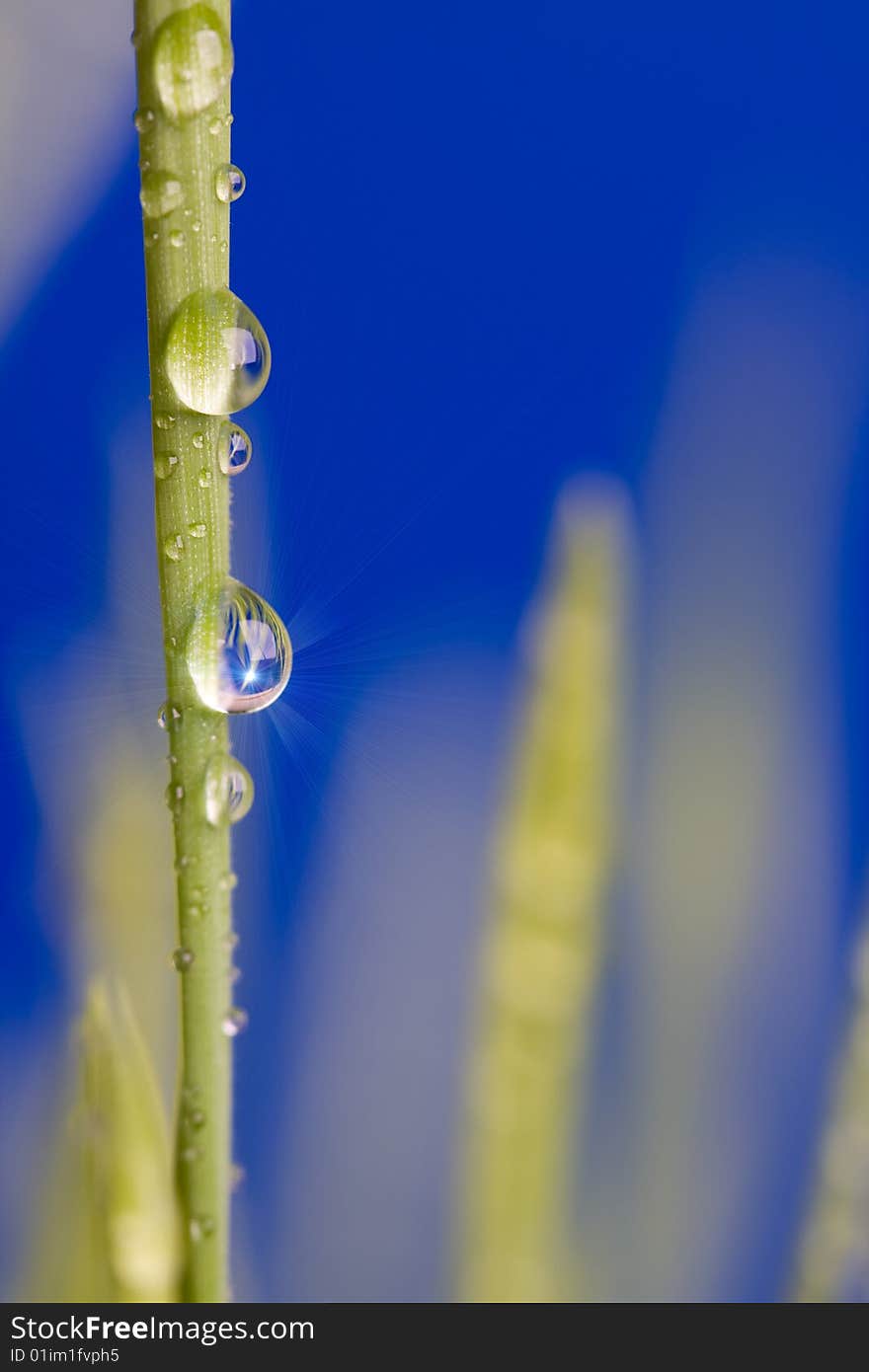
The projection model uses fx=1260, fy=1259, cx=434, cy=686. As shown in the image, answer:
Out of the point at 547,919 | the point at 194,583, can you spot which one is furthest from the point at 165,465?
the point at 547,919

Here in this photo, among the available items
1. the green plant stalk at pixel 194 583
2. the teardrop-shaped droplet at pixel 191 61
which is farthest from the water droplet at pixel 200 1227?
the teardrop-shaped droplet at pixel 191 61

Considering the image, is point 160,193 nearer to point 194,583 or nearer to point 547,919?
point 194,583

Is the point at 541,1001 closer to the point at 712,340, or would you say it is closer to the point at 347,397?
the point at 347,397

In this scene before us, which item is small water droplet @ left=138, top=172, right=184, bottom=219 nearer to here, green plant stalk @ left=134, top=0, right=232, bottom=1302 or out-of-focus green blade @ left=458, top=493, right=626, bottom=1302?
green plant stalk @ left=134, top=0, right=232, bottom=1302

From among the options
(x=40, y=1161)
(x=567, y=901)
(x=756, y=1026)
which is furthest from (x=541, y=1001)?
(x=756, y=1026)

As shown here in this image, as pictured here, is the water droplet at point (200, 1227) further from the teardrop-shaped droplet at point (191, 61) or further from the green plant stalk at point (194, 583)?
the teardrop-shaped droplet at point (191, 61)

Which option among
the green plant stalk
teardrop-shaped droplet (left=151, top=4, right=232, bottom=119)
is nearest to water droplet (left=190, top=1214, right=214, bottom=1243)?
the green plant stalk

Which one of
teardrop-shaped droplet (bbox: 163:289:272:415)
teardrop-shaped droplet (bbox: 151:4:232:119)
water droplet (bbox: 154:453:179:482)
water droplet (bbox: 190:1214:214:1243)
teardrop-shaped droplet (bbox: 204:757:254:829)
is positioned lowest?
water droplet (bbox: 190:1214:214:1243)
